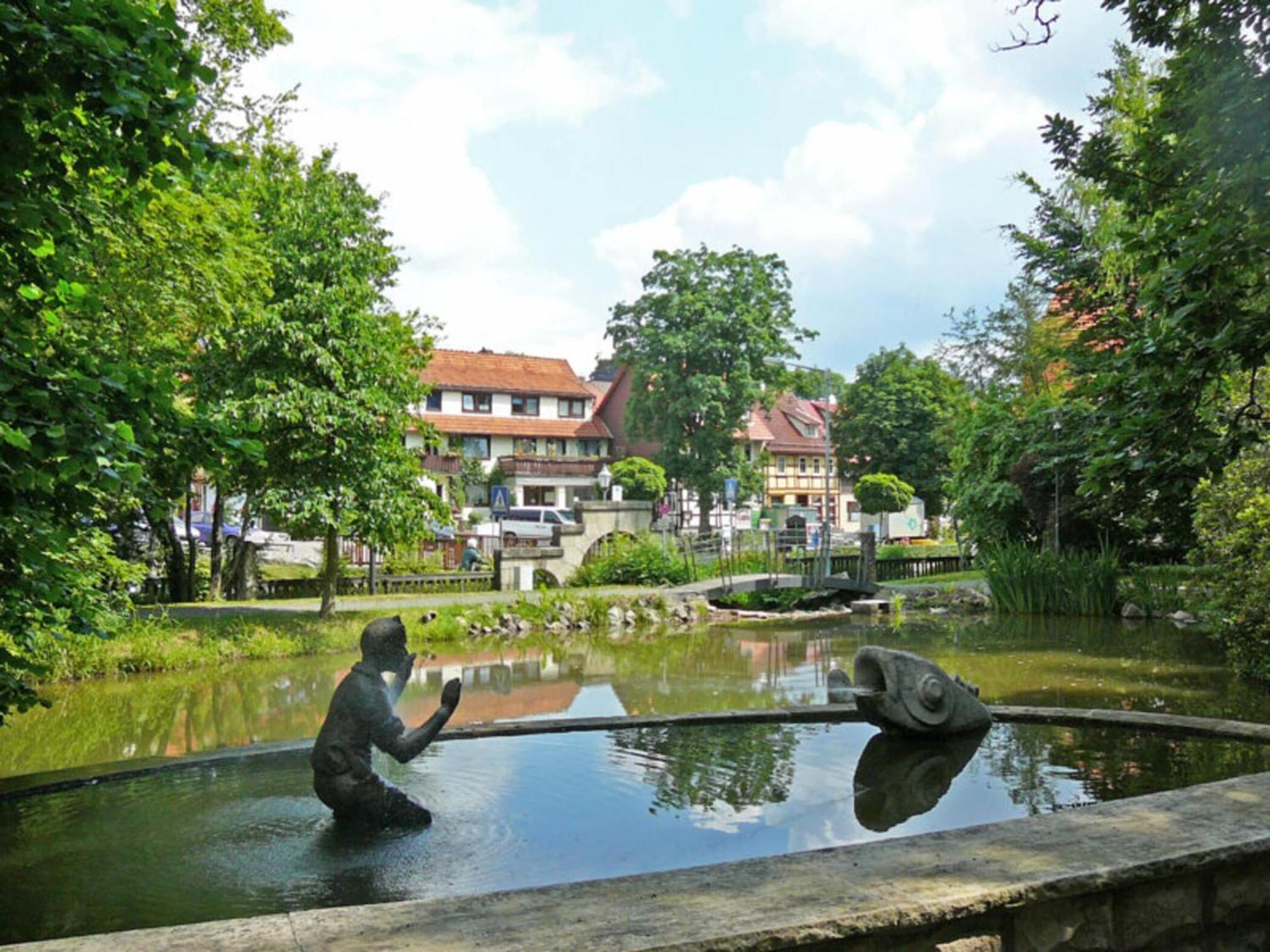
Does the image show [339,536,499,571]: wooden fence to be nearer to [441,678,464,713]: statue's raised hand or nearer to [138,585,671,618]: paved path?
[138,585,671,618]: paved path

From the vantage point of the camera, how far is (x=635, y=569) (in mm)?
27469

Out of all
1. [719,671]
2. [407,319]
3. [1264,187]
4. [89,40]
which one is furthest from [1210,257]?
[407,319]

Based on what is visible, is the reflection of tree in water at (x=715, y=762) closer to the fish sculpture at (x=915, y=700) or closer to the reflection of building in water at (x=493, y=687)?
the fish sculpture at (x=915, y=700)

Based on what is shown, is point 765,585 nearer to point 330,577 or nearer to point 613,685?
point 330,577

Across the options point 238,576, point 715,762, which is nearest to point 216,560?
point 238,576

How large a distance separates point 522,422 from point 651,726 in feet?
157

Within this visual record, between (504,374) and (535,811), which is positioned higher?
(504,374)

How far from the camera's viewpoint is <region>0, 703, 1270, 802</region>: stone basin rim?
584 centimetres

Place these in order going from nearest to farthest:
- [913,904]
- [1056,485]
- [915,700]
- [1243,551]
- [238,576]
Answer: [913,904], [915,700], [1243,551], [238,576], [1056,485]

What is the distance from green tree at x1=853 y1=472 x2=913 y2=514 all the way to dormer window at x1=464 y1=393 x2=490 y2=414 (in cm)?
1978

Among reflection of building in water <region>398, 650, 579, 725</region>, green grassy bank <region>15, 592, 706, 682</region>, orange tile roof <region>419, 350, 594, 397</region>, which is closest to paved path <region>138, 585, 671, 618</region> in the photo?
green grassy bank <region>15, 592, 706, 682</region>

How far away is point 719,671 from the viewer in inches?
581

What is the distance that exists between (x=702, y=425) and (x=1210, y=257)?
41387mm

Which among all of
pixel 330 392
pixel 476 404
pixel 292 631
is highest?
pixel 476 404
